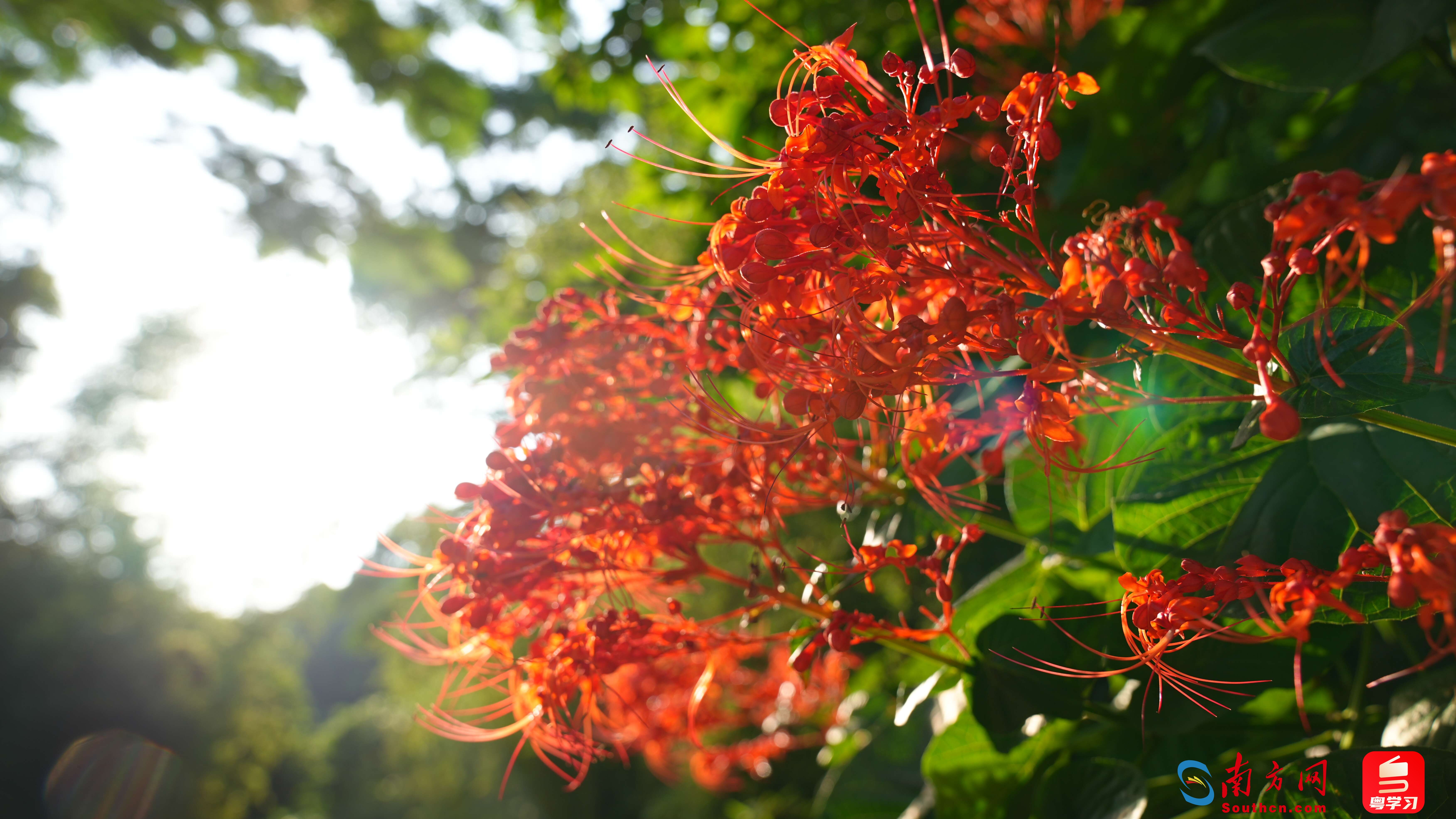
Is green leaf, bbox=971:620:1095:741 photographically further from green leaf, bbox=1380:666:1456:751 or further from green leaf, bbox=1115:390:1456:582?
green leaf, bbox=1380:666:1456:751

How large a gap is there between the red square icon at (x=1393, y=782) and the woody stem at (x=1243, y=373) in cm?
36

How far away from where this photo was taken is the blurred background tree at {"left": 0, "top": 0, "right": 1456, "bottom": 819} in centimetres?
144

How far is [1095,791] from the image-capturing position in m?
0.97

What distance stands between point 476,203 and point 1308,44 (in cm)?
866

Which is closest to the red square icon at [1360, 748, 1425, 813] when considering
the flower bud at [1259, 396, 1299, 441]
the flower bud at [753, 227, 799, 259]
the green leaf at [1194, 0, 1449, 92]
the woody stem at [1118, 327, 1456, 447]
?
the woody stem at [1118, 327, 1456, 447]

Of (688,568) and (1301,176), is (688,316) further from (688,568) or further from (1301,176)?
(1301,176)

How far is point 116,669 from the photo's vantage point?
8.58 metres

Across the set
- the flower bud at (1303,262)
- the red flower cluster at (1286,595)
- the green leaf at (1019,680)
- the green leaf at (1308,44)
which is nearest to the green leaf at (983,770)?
the green leaf at (1019,680)

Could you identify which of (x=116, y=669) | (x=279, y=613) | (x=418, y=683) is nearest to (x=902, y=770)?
(x=418, y=683)

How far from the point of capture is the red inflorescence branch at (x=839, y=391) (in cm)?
60

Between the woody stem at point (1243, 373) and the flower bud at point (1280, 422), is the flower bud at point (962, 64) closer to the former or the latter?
the woody stem at point (1243, 373)

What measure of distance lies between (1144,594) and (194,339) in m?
18.7

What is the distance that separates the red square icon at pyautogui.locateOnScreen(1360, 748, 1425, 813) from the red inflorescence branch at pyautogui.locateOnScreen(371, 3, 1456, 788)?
169mm

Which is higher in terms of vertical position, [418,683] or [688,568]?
[688,568]
